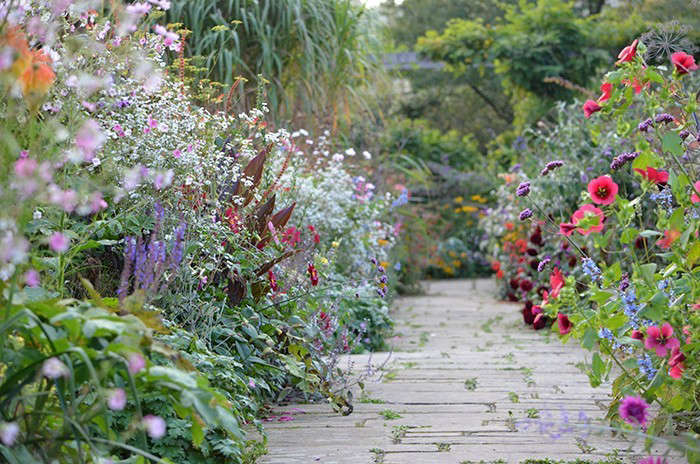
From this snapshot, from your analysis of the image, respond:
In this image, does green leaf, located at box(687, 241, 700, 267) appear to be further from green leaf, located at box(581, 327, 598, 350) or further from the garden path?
the garden path

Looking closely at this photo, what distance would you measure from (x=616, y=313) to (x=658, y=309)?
1.68ft

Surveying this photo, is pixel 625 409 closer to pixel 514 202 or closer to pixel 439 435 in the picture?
pixel 439 435

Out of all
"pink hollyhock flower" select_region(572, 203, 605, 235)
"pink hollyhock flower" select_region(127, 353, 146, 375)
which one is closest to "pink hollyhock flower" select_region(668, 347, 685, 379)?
"pink hollyhock flower" select_region(572, 203, 605, 235)

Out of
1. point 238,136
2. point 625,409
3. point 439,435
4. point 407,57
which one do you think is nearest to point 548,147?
point 238,136

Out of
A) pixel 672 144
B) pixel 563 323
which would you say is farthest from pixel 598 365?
pixel 672 144

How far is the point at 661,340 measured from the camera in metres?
2.43

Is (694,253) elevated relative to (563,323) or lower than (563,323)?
elevated

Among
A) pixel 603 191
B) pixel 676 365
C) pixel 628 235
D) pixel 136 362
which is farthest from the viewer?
pixel 603 191

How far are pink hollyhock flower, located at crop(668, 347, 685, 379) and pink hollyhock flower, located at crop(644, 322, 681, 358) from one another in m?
0.02

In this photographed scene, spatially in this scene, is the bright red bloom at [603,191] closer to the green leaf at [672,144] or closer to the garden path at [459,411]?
the green leaf at [672,144]

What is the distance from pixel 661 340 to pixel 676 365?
0.08 m

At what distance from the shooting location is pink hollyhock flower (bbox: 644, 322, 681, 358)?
95.6 inches

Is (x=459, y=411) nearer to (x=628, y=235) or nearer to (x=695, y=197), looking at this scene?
(x=628, y=235)

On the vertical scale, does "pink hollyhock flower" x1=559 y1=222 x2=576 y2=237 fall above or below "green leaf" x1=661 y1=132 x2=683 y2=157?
below
